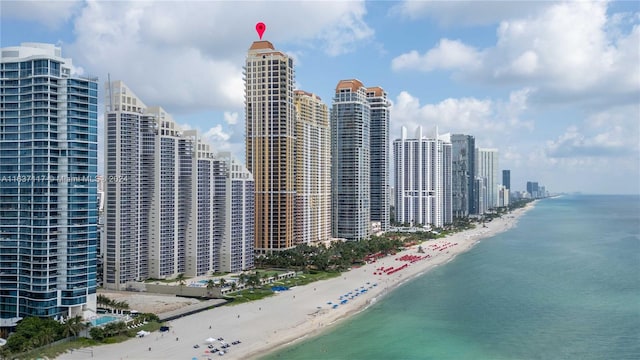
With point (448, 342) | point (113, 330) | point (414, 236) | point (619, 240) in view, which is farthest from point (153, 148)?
point (619, 240)

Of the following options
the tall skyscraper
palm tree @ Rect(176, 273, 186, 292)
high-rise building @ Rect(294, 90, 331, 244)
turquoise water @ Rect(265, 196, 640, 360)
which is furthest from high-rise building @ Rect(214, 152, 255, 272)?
turquoise water @ Rect(265, 196, 640, 360)

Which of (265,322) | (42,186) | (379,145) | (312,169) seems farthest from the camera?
(379,145)

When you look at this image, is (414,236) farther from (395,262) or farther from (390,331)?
(390,331)

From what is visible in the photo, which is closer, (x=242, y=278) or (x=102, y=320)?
(x=102, y=320)

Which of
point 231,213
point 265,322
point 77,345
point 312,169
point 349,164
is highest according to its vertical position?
point 349,164

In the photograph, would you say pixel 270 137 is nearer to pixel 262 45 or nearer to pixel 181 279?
pixel 262 45

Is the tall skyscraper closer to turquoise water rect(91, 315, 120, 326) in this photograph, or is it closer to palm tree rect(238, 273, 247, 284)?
palm tree rect(238, 273, 247, 284)

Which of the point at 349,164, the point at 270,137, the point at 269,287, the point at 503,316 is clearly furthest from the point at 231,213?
the point at 349,164
